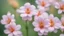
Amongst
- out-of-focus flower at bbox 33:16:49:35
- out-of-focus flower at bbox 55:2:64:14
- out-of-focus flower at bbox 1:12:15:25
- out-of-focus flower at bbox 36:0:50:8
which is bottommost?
out-of-focus flower at bbox 33:16:49:35

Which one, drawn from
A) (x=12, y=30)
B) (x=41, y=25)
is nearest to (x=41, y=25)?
(x=41, y=25)

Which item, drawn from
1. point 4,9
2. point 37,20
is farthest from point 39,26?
point 4,9

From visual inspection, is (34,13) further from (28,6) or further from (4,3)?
(4,3)

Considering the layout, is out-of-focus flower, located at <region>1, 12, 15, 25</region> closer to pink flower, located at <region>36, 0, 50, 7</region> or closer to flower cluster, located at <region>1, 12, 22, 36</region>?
flower cluster, located at <region>1, 12, 22, 36</region>

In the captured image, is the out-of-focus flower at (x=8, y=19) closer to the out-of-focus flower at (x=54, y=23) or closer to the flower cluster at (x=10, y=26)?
the flower cluster at (x=10, y=26)

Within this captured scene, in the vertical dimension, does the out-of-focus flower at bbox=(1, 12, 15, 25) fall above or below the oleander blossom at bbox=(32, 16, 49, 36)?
above

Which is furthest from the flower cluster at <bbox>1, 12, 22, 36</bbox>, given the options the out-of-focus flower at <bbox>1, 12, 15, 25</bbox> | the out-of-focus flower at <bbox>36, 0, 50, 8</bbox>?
the out-of-focus flower at <bbox>36, 0, 50, 8</bbox>
